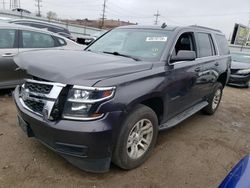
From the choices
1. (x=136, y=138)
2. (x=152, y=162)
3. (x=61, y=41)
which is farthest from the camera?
(x=61, y=41)

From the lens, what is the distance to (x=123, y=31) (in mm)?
4395

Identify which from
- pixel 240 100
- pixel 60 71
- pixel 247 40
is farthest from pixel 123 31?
pixel 247 40

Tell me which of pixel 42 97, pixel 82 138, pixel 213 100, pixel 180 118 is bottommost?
pixel 213 100

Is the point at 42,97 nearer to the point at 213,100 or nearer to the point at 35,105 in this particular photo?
the point at 35,105

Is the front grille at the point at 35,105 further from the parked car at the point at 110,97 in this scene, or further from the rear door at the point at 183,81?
the rear door at the point at 183,81

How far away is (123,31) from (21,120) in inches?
89.9

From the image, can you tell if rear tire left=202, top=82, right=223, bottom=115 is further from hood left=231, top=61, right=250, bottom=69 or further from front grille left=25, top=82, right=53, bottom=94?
hood left=231, top=61, right=250, bottom=69

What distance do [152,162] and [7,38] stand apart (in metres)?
4.03

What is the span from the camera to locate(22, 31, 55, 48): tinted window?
18.4 feet

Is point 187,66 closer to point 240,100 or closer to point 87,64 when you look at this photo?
point 87,64

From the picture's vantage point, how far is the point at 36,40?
19.3ft

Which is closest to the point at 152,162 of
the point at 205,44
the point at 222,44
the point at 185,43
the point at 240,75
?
the point at 185,43

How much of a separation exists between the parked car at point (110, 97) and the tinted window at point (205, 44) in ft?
1.84

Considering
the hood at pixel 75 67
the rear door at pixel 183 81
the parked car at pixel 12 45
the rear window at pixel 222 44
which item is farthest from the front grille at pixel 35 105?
the rear window at pixel 222 44
